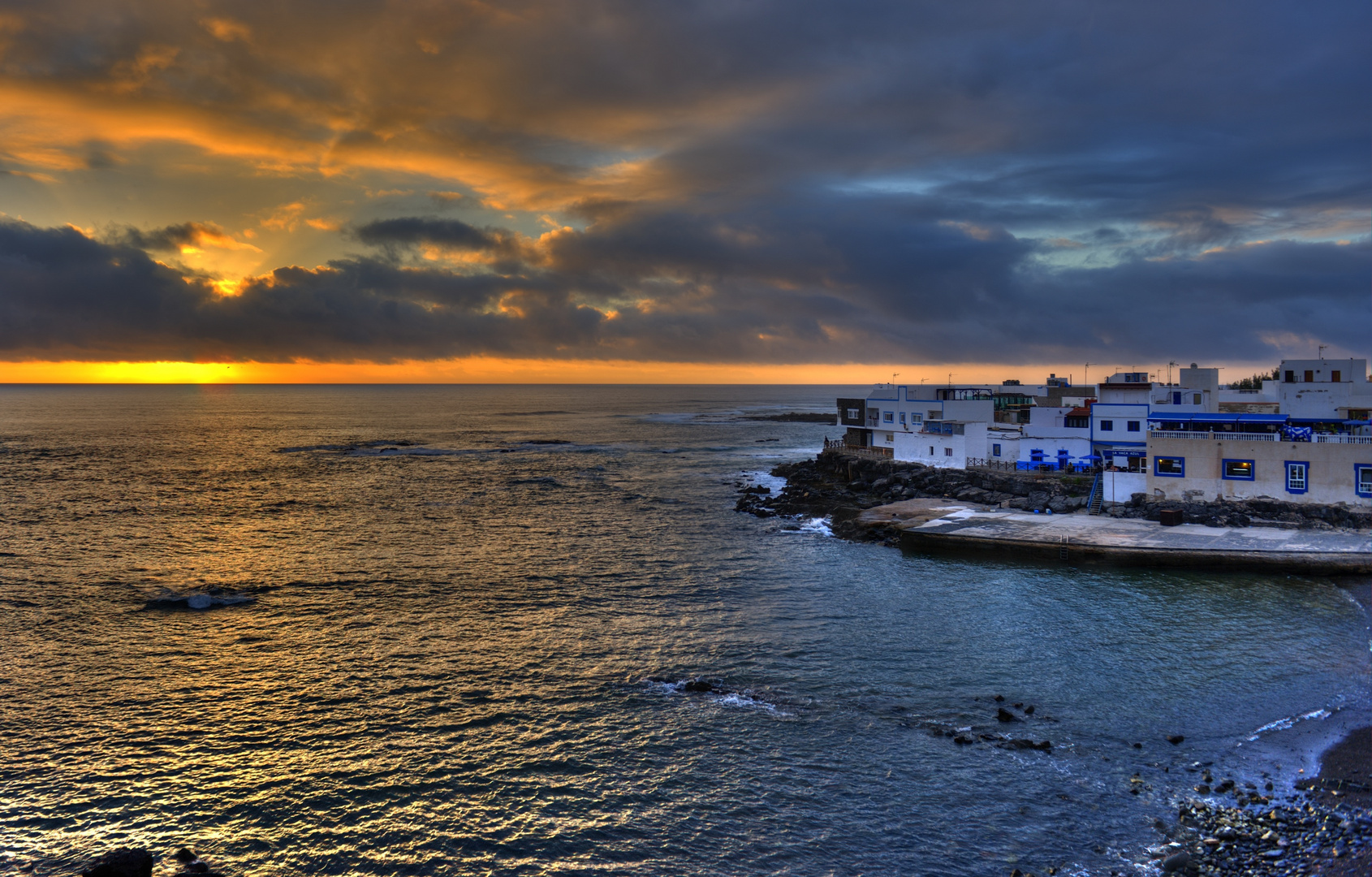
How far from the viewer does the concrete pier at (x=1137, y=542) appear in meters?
40.2

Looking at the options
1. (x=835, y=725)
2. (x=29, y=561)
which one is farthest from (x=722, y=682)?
(x=29, y=561)

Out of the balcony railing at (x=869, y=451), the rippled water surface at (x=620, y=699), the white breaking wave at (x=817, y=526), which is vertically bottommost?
the rippled water surface at (x=620, y=699)

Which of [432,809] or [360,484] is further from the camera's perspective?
[360,484]

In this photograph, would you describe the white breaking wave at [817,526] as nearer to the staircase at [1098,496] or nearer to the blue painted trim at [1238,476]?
the staircase at [1098,496]

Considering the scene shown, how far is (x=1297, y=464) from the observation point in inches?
1892

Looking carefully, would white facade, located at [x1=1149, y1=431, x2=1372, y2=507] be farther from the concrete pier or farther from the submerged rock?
the submerged rock

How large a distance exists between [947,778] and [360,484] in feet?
254

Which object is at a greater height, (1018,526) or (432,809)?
(1018,526)

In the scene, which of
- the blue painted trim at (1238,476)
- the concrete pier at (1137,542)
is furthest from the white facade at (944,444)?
the blue painted trim at (1238,476)

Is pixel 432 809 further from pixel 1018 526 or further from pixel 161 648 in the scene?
pixel 1018 526

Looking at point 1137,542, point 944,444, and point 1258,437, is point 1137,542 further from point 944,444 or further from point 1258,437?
point 944,444

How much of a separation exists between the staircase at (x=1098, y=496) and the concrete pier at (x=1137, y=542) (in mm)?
2275

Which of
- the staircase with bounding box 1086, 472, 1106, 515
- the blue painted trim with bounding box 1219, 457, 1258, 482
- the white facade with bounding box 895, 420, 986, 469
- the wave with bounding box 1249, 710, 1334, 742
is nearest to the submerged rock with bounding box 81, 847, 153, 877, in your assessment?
the wave with bounding box 1249, 710, 1334, 742

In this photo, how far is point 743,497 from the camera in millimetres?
72875
